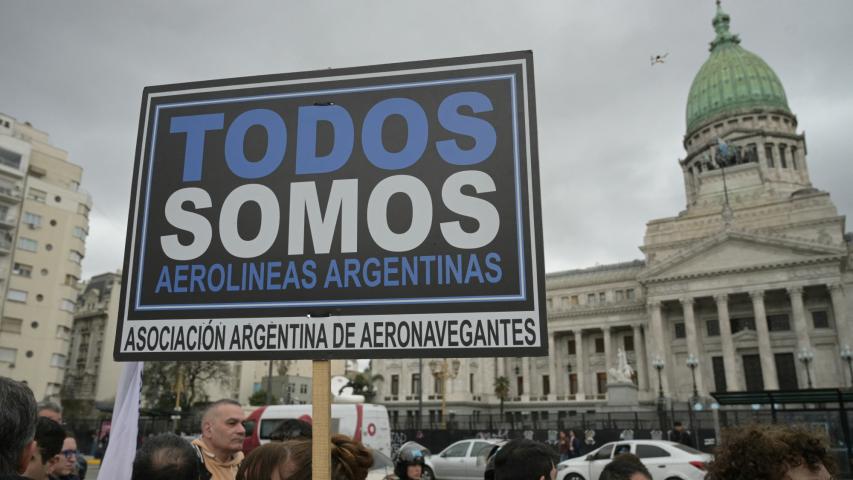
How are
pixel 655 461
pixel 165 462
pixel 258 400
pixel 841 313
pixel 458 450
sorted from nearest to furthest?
pixel 165 462
pixel 655 461
pixel 458 450
pixel 841 313
pixel 258 400

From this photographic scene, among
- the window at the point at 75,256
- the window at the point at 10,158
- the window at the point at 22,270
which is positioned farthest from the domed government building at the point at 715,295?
the window at the point at 10,158

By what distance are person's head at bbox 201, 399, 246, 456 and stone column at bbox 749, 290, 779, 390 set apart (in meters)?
59.3

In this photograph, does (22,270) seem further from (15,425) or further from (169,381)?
(15,425)

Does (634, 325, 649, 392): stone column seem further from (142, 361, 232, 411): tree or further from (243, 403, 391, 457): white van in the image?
(243, 403, 391, 457): white van

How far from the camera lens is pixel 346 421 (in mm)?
19234

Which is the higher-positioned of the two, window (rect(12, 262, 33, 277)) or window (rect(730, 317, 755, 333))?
window (rect(12, 262, 33, 277))

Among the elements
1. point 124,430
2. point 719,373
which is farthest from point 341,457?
point 719,373

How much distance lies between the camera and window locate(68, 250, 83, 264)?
160 ft

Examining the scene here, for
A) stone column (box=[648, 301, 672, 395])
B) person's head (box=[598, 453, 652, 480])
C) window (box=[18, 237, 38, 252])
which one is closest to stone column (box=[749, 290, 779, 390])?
stone column (box=[648, 301, 672, 395])

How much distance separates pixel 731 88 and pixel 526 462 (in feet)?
283

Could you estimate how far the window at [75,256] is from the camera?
48.7 metres

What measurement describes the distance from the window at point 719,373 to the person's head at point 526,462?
6050 centimetres

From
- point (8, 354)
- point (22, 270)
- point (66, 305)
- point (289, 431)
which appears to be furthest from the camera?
point (66, 305)

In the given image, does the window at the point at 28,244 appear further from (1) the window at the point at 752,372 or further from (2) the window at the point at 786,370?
(2) the window at the point at 786,370
